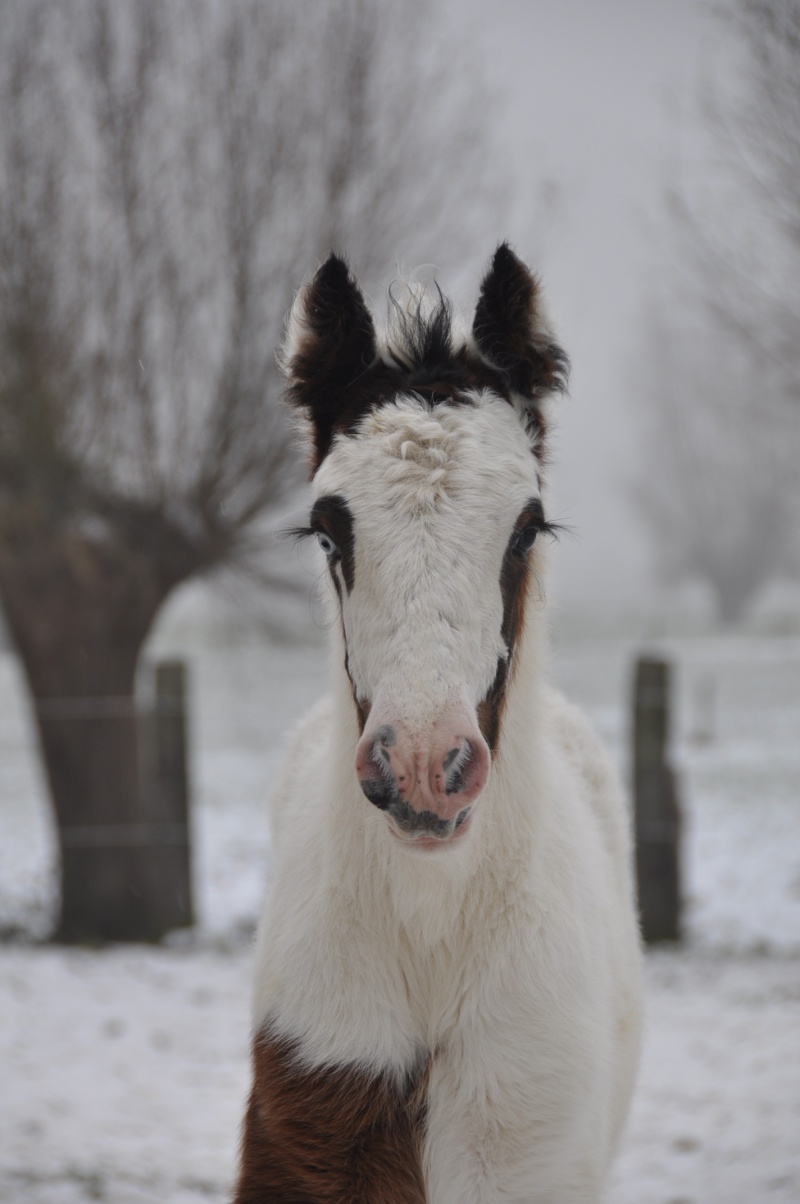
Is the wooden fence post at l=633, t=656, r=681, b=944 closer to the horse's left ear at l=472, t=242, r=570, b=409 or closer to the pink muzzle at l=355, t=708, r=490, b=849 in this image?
the horse's left ear at l=472, t=242, r=570, b=409

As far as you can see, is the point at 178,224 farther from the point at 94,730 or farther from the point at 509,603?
the point at 509,603

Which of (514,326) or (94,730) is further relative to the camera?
(94,730)

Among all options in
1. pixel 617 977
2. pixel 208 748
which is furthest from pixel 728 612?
pixel 617 977

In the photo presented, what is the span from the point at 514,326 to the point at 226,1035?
4426 millimetres

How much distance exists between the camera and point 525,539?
7.39 feet

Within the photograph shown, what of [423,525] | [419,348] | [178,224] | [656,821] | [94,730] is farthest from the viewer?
[94,730]

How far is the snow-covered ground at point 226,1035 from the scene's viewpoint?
393 centimetres

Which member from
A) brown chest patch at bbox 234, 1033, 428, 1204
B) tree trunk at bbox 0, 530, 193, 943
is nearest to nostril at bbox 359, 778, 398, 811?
brown chest patch at bbox 234, 1033, 428, 1204

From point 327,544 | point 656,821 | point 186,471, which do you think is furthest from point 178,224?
point 656,821

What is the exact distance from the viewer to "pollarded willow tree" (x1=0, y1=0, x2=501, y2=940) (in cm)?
579

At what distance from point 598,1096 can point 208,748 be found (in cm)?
1262

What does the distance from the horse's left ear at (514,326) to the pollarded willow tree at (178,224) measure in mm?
3605

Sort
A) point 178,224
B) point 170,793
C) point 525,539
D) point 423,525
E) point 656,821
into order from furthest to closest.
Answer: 1. point 170,793
2. point 656,821
3. point 178,224
4. point 525,539
5. point 423,525

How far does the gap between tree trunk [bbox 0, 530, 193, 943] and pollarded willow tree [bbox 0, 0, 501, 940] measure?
0.81 feet
